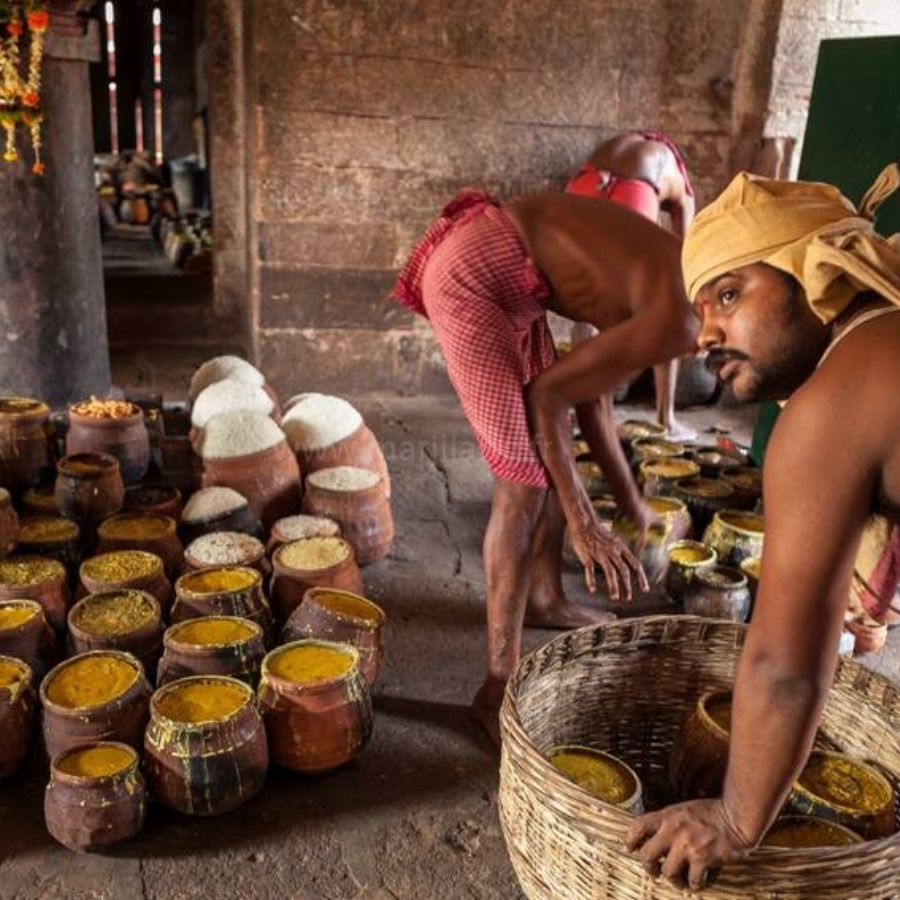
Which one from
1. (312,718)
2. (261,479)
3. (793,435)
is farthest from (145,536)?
(793,435)

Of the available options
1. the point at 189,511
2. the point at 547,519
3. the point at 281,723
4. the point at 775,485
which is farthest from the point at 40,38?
the point at 775,485

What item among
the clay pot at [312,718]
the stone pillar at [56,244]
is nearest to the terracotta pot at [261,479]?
the clay pot at [312,718]

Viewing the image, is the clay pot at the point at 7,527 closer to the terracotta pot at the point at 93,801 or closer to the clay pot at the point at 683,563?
the terracotta pot at the point at 93,801

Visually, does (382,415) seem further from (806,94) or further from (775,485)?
(775,485)

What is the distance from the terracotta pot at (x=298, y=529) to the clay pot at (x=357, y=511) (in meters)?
0.14

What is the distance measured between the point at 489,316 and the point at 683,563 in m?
1.14

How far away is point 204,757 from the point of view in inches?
79.6

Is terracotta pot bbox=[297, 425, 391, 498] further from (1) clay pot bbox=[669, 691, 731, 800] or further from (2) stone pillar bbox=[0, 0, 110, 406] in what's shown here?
(2) stone pillar bbox=[0, 0, 110, 406]

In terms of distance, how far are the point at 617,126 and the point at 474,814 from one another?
15.0 feet

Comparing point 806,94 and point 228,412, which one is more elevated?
point 806,94

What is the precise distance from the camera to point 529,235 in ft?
8.32

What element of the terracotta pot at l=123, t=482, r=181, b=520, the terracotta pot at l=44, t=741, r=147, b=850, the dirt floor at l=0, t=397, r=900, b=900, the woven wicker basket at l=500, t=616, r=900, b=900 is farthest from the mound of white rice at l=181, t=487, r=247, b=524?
the woven wicker basket at l=500, t=616, r=900, b=900

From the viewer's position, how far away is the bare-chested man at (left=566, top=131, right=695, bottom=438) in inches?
187

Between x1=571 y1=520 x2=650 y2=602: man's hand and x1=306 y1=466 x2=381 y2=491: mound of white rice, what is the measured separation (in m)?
1.17
